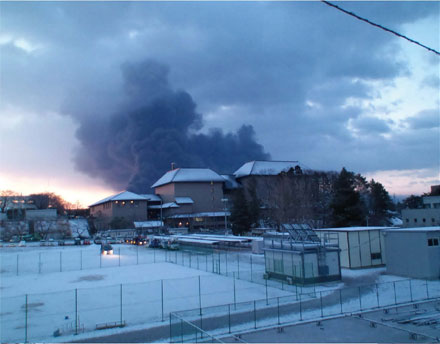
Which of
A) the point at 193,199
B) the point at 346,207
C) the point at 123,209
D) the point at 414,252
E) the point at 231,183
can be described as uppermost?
the point at 231,183

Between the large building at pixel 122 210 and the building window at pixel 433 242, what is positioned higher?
the large building at pixel 122 210

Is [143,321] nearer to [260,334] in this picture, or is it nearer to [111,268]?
[260,334]

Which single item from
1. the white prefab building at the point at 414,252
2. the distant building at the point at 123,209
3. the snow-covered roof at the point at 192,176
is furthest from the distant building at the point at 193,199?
the white prefab building at the point at 414,252

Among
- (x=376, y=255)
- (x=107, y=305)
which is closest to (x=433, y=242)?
(x=376, y=255)

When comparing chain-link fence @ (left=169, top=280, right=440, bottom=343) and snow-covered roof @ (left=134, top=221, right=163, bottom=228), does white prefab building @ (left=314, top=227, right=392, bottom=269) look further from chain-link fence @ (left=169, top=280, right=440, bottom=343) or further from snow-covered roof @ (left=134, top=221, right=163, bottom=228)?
snow-covered roof @ (left=134, top=221, right=163, bottom=228)

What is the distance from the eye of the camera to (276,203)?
227 feet

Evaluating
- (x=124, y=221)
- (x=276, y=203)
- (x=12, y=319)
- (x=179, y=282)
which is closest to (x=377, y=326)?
(x=179, y=282)

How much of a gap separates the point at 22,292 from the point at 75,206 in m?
132

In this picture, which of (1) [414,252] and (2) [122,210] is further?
(2) [122,210]

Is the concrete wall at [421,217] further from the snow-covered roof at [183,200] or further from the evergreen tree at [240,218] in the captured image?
the snow-covered roof at [183,200]

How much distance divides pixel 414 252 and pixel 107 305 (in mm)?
19052

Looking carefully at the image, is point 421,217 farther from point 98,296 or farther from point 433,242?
point 98,296

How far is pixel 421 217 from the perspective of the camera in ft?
203

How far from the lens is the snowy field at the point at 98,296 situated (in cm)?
1554
